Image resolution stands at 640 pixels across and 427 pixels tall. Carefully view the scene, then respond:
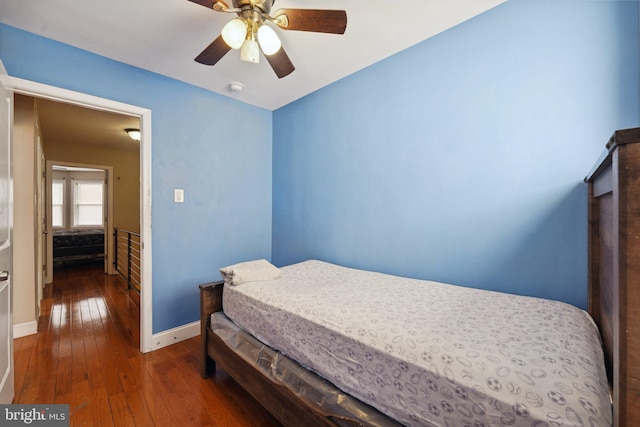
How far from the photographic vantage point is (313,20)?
4.66 ft

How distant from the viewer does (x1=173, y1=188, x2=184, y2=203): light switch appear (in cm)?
249

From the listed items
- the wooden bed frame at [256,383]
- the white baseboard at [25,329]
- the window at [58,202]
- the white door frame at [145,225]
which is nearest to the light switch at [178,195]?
the white door frame at [145,225]

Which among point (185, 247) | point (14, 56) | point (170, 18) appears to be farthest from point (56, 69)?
point (185, 247)

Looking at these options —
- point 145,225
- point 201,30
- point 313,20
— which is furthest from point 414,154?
point 145,225

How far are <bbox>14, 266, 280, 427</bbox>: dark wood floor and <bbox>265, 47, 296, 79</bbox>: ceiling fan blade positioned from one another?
2.23m

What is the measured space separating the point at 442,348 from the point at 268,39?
1.68 meters

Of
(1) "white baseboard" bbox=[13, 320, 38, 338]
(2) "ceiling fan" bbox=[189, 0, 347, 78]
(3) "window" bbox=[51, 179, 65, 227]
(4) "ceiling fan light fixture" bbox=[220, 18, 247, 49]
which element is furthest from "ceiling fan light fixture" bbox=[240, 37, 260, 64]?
(3) "window" bbox=[51, 179, 65, 227]

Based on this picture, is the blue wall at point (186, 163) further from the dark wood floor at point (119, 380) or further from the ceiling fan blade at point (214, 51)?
the ceiling fan blade at point (214, 51)

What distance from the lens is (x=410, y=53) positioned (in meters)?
A: 2.03

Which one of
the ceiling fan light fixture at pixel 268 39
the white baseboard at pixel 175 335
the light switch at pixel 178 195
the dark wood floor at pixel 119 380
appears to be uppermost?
the ceiling fan light fixture at pixel 268 39

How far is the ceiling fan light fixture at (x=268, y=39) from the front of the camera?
1420 millimetres

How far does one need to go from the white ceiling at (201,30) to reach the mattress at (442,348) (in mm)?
1742

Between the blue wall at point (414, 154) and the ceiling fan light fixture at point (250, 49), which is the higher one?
the ceiling fan light fixture at point (250, 49)

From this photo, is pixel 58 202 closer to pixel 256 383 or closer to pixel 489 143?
pixel 256 383
